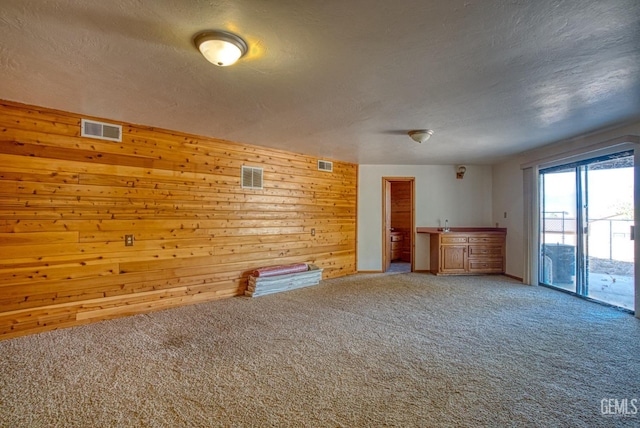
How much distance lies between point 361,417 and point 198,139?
386cm

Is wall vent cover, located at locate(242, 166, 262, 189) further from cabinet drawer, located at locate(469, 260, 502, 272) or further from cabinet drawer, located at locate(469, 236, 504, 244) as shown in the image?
cabinet drawer, located at locate(469, 260, 502, 272)

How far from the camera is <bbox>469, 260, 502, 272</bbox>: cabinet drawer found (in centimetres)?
641

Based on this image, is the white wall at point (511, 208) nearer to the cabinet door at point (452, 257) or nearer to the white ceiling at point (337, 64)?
the cabinet door at point (452, 257)

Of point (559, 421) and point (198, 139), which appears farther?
point (198, 139)

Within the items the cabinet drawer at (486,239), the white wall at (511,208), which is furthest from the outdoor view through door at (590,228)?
the cabinet drawer at (486,239)

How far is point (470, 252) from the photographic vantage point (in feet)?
21.0

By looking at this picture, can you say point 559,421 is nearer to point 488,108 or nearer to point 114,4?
point 488,108

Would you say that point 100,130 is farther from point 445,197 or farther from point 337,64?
point 445,197

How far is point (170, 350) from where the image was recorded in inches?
113

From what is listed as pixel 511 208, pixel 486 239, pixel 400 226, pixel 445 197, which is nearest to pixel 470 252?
pixel 486 239

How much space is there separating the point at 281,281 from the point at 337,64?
3.55m

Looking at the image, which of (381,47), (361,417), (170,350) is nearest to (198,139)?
(170,350)

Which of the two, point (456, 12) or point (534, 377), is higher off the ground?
point (456, 12)

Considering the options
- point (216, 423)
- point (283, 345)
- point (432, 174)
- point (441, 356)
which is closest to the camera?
point (216, 423)
